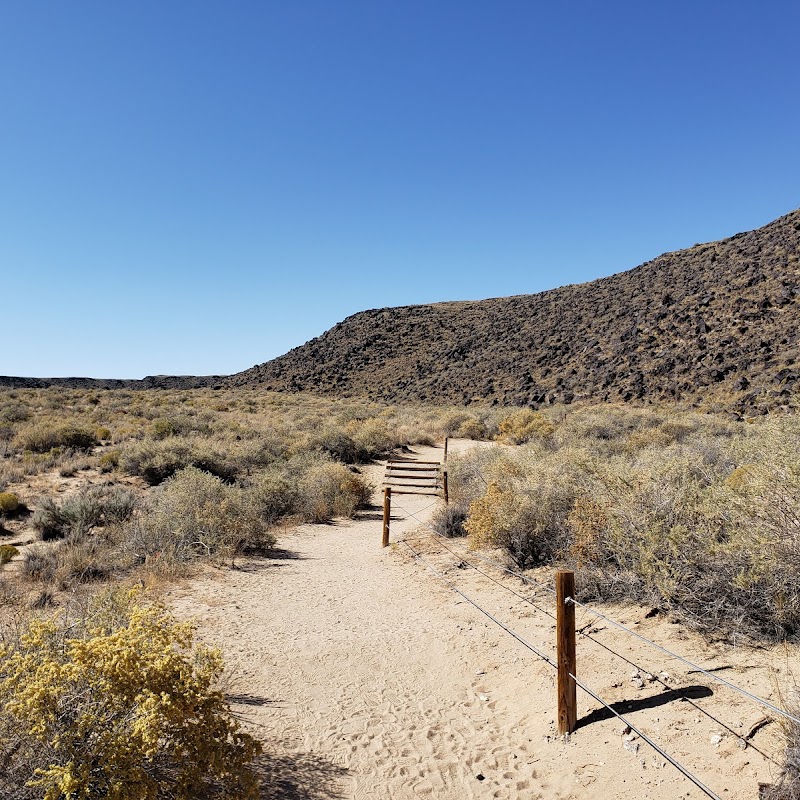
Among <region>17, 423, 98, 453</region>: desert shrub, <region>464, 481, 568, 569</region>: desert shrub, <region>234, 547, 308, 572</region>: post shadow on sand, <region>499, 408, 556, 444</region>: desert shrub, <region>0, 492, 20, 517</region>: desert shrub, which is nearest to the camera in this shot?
<region>464, 481, 568, 569</region>: desert shrub

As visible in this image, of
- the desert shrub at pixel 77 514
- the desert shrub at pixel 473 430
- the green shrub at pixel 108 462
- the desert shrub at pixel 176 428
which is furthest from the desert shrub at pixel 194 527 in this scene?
the desert shrub at pixel 473 430

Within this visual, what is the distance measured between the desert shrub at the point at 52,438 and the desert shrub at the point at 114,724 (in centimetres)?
1731

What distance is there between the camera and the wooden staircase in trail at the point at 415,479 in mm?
16039

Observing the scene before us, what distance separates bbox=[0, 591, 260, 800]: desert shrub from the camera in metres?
2.65

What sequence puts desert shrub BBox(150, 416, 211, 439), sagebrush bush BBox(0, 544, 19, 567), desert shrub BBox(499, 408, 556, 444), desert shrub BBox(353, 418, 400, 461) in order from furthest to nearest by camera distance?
1. desert shrub BBox(499, 408, 556, 444)
2. desert shrub BBox(353, 418, 400, 461)
3. desert shrub BBox(150, 416, 211, 439)
4. sagebrush bush BBox(0, 544, 19, 567)

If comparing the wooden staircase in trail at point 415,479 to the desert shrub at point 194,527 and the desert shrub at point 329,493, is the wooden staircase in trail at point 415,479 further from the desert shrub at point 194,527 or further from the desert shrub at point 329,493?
the desert shrub at point 194,527

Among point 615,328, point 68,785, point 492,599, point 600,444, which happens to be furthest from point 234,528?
point 615,328

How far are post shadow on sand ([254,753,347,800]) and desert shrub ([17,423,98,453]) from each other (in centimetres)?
1696

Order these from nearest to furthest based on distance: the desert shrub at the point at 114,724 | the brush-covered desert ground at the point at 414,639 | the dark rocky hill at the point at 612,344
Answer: the desert shrub at the point at 114,724 → the brush-covered desert ground at the point at 414,639 → the dark rocky hill at the point at 612,344

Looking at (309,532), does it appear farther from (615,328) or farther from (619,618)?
(615,328)

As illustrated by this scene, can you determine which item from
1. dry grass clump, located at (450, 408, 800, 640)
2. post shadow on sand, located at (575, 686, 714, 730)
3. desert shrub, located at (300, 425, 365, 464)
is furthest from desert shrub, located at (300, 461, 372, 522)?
post shadow on sand, located at (575, 686, 714, 730)

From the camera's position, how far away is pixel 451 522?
10.7 metres

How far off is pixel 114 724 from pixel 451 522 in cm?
826

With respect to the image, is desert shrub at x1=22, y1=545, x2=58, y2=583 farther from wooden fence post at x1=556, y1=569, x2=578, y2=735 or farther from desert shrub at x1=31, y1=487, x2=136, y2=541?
wooden fence post at x1=556, y1=569, x2=578, y2=735
